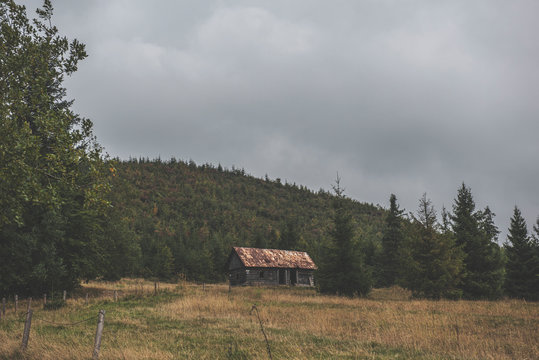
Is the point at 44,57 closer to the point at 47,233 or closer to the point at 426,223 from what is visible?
the point at 47,233

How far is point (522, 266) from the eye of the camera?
117ft

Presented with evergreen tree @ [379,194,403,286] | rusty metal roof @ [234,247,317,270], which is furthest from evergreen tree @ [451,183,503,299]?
rusty metal roof @ [234,247,317,270]

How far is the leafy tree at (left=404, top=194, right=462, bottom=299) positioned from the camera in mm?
27344

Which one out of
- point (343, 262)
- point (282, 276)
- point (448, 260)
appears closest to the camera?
point (448, 260)

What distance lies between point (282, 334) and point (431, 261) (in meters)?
19.3

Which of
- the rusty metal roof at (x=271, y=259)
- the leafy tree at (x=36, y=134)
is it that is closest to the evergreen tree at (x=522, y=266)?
the rusty metal roof at (x=271, y=259)

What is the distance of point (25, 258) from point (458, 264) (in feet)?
104

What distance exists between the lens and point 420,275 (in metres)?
28.2

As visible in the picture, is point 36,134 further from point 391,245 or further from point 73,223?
point 391,245

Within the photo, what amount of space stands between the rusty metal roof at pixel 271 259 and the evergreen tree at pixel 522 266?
83.1ft

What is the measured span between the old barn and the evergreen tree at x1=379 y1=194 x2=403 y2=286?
1091cm

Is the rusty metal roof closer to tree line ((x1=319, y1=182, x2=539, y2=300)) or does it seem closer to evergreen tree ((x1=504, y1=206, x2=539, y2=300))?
tree line ((x1=319, y1=182, x2=539, y2=300))

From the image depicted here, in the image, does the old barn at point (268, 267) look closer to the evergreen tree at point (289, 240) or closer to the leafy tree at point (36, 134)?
the evergreen tree at point (289, 240)

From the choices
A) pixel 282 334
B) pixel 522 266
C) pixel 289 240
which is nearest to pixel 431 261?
pixel 522 266
